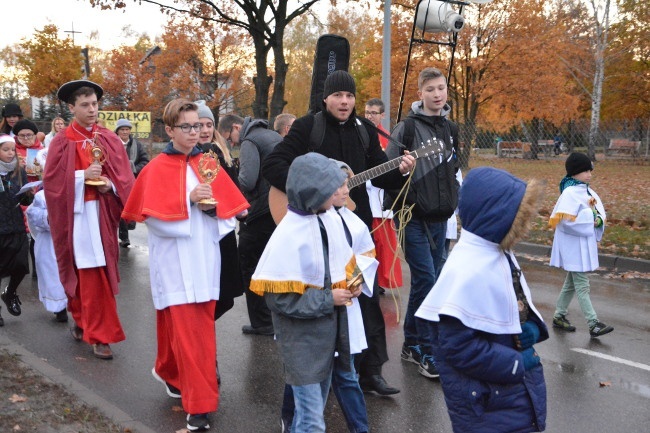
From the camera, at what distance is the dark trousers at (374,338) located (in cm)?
505

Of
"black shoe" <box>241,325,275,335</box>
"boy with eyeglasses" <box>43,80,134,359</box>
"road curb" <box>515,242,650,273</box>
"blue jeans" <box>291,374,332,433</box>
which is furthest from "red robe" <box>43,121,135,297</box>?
"road curb" <box>515,242,650,273</box>

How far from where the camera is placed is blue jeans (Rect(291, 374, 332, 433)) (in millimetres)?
3871

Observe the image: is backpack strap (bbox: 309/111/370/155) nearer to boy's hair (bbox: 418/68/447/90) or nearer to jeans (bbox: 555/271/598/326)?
boy's hair (bbox: 418/68/447/90)

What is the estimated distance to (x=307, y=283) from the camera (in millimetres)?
3865

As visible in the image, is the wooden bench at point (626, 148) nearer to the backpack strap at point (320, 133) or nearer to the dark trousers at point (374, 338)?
the backpack strap at point (320, 133)

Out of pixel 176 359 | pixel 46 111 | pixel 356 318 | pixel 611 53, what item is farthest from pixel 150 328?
pixel 46 111

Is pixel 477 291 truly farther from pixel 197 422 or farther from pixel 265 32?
pixel 265 32

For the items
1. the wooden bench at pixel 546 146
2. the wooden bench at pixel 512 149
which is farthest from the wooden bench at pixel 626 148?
the wooden bench at pixel 512 149

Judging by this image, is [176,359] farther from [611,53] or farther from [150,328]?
[611,53]

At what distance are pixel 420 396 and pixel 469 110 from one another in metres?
29.4

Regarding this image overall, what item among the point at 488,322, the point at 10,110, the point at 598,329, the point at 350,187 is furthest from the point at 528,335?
the point at 10,110

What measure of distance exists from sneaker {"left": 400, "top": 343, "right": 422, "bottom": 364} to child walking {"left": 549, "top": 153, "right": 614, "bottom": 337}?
2017mm

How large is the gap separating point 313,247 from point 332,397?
200 cm

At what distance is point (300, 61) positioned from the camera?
5234cm
